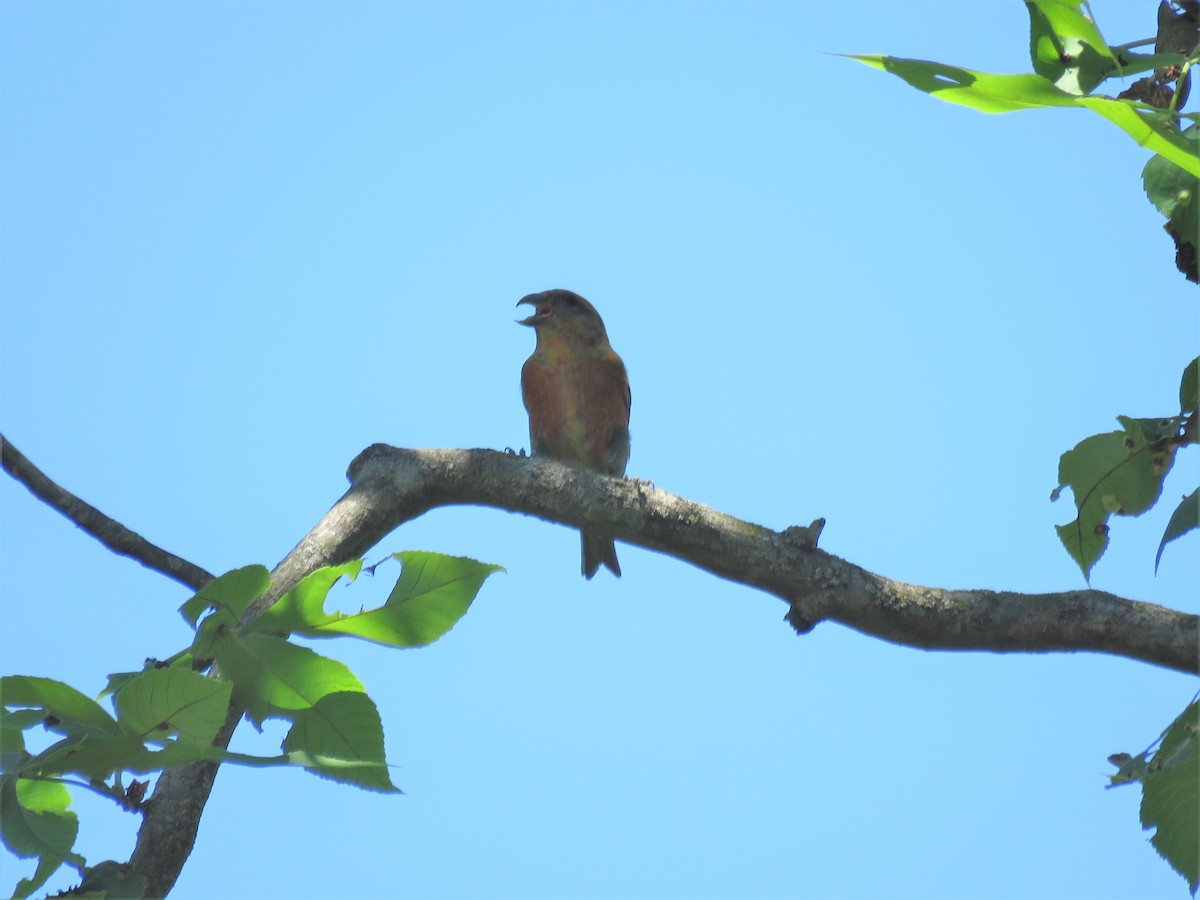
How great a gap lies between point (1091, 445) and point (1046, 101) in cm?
170

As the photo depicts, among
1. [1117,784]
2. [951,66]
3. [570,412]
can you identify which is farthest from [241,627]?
[570,412]

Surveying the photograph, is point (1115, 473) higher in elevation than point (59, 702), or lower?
higher

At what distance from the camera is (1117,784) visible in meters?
2.41

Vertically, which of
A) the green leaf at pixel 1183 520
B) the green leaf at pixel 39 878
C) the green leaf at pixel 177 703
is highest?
the green leaf at pixel 1183 520

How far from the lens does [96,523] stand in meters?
4.18

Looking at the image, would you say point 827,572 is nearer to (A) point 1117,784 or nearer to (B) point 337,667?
(A) point 1117,784

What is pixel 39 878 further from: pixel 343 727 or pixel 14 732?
pixel 343 727

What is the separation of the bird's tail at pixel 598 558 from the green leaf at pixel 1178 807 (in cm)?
741

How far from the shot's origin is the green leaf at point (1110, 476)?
3182mm

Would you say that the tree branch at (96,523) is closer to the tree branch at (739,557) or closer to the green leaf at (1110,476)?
the tree branch at (739,557)

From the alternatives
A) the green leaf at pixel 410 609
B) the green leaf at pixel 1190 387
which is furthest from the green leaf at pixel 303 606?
the green leaf at pixel 1190 387

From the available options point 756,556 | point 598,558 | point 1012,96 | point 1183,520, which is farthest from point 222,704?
Result: point 598,558

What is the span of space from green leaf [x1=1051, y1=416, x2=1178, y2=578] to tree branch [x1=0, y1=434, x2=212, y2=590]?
2.90 meters

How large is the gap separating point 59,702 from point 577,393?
7.78m
